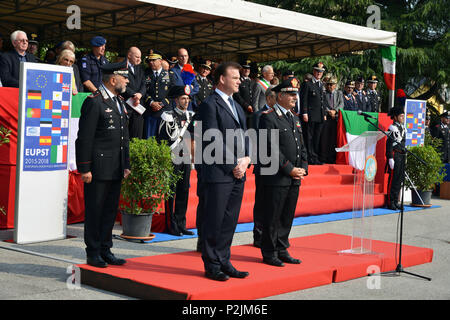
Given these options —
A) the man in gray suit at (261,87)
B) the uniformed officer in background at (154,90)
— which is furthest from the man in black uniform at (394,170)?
the uniformed officer in background at (154,90)

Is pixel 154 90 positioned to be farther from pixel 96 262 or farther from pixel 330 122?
pixel 330 122

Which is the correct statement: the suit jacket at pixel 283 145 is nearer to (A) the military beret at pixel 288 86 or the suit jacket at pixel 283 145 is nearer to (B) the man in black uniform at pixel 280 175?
(B) the man in black uniform at pixel 280 175

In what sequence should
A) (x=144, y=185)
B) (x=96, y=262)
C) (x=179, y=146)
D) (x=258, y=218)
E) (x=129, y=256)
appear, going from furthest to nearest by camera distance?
(x=179, y=146) → (x=144, y=185) → (x=258, y=218) → (x=129, y=256) → (x=96, y=262)

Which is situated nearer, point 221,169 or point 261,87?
point 221,169

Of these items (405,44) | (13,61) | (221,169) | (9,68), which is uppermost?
(405,44)

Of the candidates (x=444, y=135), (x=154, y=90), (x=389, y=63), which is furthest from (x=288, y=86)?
(x=444, y=135)

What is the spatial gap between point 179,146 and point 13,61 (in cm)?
275

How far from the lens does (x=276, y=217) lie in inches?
262

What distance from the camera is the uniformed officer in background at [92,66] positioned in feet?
33.2

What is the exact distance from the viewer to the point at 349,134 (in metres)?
15.3

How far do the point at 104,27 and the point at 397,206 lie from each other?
27.5 ft

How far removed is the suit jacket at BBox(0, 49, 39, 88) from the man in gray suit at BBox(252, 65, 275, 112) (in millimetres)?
5733
